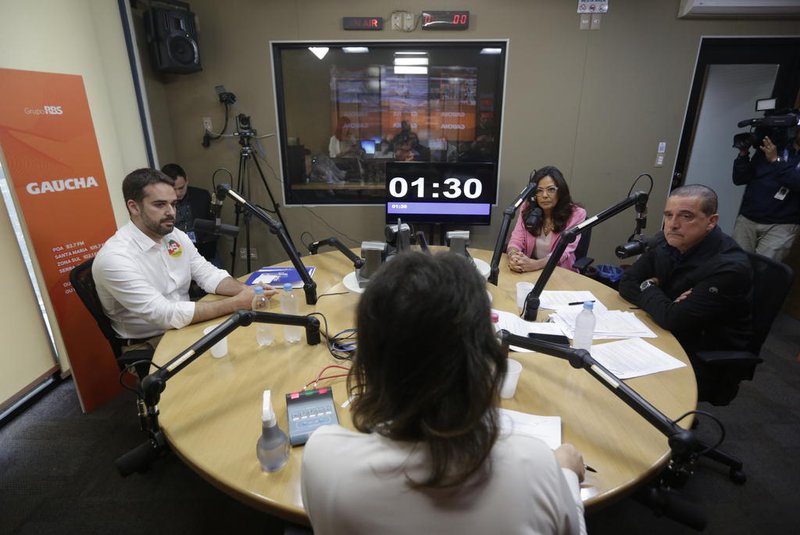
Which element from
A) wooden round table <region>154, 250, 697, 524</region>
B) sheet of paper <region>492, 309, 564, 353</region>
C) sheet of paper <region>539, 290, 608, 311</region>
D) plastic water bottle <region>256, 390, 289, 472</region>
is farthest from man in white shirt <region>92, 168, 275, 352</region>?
sheet of paper <region>539, 290, 608, 311</region>

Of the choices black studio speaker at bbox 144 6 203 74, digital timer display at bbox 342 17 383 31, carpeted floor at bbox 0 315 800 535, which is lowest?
carpeted floor at bbox 0 315 800 535

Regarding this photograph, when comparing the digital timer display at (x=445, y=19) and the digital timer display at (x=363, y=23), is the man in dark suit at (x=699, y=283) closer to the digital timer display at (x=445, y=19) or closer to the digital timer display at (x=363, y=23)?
the digital timer display at (x=445, y=19)

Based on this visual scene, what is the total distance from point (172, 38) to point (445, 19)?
83.9 inches

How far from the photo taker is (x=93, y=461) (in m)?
1.95

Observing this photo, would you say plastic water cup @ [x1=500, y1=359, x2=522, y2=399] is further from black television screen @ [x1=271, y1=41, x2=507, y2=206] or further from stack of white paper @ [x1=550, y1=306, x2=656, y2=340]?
black television screen @ [x1=271, y1=41, x2=507, y2=206]

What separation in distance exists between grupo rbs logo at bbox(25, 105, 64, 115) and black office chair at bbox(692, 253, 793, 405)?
10.7 feet

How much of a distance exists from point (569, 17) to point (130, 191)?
137 inches

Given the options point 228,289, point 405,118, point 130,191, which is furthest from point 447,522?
point 405,118

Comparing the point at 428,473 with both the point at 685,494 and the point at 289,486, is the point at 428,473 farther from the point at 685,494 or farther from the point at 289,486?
the point at 685,494

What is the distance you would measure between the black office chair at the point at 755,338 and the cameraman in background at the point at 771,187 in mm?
2031

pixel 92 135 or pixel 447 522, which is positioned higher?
pixel 92 135

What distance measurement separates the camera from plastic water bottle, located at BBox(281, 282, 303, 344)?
157 cm

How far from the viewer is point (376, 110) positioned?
12.3ft

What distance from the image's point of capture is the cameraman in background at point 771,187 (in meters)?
3.10
